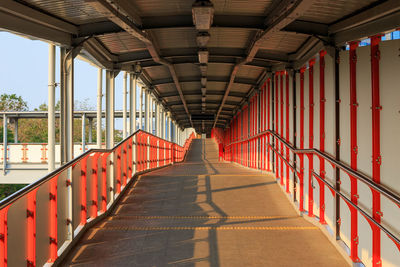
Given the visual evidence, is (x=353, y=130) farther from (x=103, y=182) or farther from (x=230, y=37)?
(x=103, y=182)

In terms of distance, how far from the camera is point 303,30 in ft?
14.9

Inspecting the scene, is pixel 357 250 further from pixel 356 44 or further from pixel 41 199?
pixel 41 199

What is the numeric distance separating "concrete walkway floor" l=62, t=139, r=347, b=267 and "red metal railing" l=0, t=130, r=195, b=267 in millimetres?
219

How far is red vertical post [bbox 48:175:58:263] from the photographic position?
2.97 metres

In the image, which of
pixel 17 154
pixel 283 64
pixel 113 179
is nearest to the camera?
pixel 113 179

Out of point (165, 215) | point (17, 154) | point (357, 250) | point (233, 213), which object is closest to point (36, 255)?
point (165, 215)

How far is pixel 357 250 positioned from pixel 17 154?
13227mm

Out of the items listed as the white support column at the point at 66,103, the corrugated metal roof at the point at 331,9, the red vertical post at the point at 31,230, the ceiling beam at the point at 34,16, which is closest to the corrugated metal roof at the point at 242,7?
the corrugated metal roof at the point at 331,9

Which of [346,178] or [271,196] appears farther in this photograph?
[271,196]

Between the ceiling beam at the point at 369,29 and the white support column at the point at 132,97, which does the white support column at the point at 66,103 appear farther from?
the ceiling beam at the point at 369,29

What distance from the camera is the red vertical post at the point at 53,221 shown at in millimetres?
2973

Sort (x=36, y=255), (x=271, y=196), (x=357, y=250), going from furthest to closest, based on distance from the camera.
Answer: (x=271, y=196)
(x=357, y=250)
(x=36, y=255)

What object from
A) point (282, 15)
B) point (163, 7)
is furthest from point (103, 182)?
point (282, 15)

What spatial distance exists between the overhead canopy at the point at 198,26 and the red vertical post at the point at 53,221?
5.88ft
